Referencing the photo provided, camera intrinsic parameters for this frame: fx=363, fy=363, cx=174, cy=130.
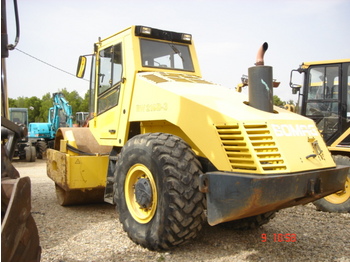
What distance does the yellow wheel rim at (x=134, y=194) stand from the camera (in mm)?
3910

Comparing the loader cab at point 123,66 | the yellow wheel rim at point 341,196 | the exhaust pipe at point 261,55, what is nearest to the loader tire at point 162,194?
the loader cab at point 123,66

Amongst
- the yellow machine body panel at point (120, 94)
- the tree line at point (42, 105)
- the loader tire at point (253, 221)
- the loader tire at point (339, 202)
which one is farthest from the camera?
the tree line at point (42, 105)

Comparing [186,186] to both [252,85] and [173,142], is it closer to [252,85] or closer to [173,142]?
[173,142]

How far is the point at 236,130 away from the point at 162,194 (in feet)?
3.25

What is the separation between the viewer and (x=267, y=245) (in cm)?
413

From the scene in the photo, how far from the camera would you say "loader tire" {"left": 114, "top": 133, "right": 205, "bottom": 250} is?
3596 mm

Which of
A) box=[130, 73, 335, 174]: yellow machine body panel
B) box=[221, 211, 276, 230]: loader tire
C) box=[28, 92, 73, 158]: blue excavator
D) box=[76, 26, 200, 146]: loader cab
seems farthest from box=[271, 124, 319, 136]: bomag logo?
box=[28, 92, 73, 158]: blue excavator

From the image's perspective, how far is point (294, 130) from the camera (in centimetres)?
374

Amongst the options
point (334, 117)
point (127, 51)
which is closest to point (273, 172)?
point (127, 51)

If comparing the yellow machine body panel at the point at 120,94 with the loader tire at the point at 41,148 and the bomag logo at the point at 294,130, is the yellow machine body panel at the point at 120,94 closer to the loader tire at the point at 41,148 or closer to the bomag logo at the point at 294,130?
the bomag logo at the point at 294,130

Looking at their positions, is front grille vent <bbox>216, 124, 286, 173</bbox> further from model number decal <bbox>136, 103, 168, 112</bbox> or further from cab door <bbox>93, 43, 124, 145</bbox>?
cab door <bbox>93, 43, 124, 145</bbox>

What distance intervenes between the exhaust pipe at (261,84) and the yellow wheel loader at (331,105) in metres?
2.92

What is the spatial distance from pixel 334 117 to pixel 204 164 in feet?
11.8
